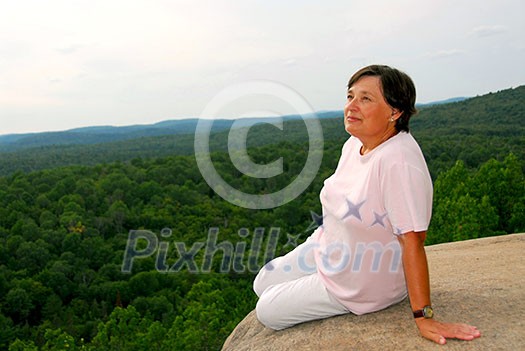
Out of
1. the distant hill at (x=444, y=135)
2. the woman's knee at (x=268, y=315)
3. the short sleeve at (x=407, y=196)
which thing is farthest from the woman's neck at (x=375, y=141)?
the distant hill at (x=444, y=135)

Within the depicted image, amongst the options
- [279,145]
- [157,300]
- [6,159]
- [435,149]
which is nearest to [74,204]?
[157,300]

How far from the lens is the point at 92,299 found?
4019 centimetres

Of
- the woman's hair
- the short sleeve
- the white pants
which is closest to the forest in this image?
the white pants

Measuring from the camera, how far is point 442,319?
12.4 feet

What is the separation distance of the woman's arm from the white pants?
2.30ft

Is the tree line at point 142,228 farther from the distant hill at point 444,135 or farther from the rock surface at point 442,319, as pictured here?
the distant hill at point 444,135

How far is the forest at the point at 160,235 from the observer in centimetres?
2172

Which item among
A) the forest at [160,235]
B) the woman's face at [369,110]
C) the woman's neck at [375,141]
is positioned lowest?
the forest at [160,235]

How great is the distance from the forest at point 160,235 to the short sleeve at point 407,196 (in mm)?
15726

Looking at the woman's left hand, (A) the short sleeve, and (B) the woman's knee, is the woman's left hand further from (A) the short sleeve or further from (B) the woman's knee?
(B) the woman's knee

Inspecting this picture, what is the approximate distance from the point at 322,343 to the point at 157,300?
35.0 meters

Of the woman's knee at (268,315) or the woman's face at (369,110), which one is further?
the woman's knee at (268,315)

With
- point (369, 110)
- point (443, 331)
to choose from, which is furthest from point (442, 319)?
point (369, 110)

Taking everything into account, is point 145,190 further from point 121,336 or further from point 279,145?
point 121,336
